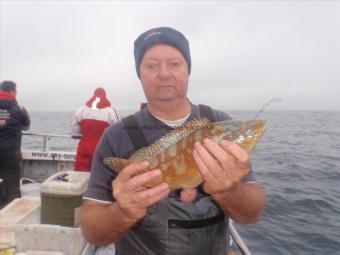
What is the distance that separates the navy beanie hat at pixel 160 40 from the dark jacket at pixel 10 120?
651 cm

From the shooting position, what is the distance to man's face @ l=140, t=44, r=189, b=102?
130 inches

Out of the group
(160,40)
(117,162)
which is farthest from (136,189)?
(160,40)

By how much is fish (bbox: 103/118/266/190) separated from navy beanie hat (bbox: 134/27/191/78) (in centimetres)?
115

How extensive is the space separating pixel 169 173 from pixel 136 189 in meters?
0.30

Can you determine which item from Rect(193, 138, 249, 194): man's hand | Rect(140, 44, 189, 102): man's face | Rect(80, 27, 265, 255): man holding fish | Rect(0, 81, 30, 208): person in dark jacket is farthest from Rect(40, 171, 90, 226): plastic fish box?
Rect(0, 81, 30, 208): person in dark jacket

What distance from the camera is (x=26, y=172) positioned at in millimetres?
10625

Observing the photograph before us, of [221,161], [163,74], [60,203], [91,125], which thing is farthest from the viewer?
[91,125]

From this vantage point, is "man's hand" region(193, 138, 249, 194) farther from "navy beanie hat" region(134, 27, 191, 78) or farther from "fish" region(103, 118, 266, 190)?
"navy beanie hat" region(134, 27, 191, 78)

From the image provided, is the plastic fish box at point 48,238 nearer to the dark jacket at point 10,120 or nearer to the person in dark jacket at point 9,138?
the person in dark jacket at point 9,138

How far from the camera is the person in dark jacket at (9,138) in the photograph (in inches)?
344

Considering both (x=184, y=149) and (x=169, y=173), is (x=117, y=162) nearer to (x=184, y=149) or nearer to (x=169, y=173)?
(x=169, y=173)

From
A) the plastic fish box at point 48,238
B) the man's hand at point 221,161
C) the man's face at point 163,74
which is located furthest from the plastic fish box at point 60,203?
the man's hand at point 221,161

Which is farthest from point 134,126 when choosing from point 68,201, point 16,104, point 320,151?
point 320,151

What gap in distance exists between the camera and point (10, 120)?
880 cm
